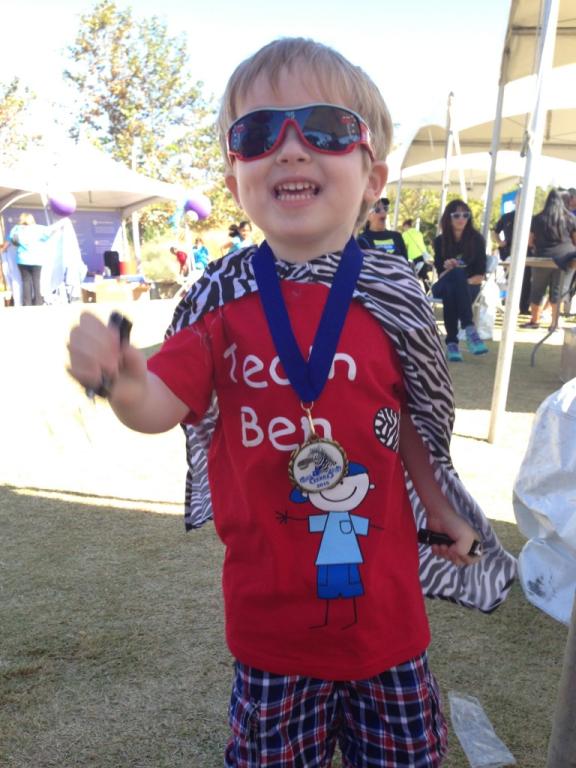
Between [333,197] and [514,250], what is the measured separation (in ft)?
10.3

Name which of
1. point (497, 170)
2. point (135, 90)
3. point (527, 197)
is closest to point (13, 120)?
point (135, 90)

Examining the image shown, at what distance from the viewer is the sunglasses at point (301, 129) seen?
3.73 feet

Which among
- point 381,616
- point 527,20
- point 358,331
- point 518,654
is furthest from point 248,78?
point 527,20

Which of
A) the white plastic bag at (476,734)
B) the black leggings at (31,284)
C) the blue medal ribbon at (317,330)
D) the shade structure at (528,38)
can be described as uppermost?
the shade structure at (528,38)

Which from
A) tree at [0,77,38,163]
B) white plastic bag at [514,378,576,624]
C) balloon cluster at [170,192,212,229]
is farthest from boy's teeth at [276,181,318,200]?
tree at [0,77,38,163]

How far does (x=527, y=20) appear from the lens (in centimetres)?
670

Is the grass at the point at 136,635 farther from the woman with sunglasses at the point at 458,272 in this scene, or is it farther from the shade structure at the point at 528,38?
the shade structure at the point at 528,38

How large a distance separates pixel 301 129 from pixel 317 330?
0.32 m

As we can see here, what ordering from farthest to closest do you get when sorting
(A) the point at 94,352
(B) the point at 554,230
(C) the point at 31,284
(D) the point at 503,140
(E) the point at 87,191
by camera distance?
(E) the point at 87,191 < (D) the point at 503,140 < (C) the point at 31,284 < (B) the point at 554,230 < (A) the point at 94,352

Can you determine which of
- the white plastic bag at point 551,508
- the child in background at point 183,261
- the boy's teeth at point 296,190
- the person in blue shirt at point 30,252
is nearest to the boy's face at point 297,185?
the boy's teeth at point 296,190

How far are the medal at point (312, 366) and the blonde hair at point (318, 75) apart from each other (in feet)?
1.06

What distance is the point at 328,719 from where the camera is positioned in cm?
120

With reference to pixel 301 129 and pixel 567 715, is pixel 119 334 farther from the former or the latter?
pixel 567 715

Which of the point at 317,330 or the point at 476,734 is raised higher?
the point at 317,330
